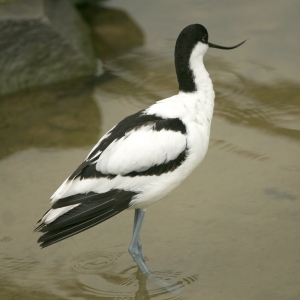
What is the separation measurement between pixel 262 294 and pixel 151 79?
3.44 m

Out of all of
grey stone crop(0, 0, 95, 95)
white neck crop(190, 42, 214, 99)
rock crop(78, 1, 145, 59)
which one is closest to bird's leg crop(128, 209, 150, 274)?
white neck crop(190, 42, 214, 99)

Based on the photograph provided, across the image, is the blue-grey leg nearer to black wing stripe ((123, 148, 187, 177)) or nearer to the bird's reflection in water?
the bird's reflection in water

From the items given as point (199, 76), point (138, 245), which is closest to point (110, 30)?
point (199, 76)

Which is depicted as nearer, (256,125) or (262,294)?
(262,294)

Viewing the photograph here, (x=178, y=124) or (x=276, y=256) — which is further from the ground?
(x=178, y=124)

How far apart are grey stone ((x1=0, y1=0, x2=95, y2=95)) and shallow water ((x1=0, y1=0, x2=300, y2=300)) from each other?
18cm

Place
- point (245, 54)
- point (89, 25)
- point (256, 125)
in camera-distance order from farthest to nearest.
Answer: point (89, 25) < point (245, 54) < point (256, 125)

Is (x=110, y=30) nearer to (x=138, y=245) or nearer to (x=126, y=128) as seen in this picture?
(x=126, y=128)

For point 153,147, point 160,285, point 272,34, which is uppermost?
point 153,147

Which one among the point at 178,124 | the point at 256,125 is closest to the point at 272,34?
the point at 256,125

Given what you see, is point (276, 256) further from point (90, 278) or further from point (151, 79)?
point (151, 79)

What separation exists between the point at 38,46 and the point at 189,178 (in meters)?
2.42

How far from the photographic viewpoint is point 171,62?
7199mm

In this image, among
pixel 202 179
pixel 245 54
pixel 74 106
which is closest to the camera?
pixel 202 179
